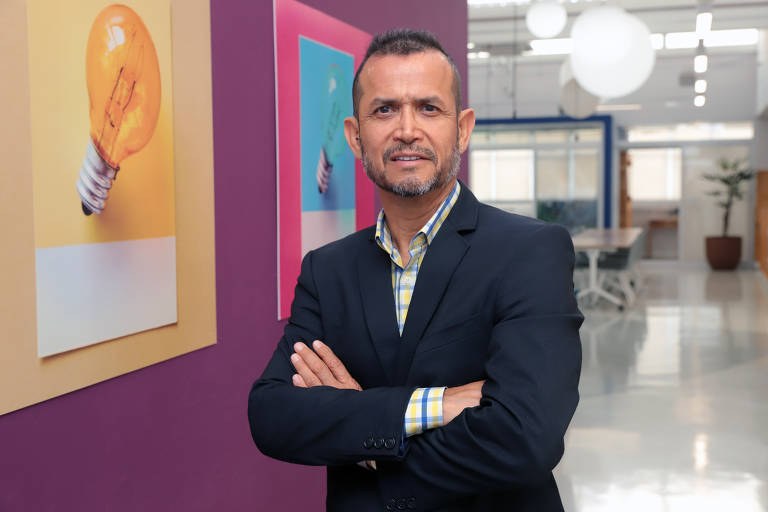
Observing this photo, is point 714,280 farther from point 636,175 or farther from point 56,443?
point 56,443

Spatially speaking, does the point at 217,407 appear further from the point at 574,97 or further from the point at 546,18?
the point at 574,97

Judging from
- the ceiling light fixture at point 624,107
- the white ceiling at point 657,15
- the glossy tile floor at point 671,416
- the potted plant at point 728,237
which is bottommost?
the glossy tile floor at point 671,416

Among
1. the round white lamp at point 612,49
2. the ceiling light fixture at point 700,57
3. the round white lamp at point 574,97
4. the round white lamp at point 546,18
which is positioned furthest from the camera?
the round white lamp at point 574,97

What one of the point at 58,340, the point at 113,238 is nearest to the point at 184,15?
the point at 113,238

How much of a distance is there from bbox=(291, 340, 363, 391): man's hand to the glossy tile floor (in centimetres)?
292

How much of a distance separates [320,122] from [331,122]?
8 centimetres

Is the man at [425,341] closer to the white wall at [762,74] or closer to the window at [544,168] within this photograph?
the white wall at [762,74]

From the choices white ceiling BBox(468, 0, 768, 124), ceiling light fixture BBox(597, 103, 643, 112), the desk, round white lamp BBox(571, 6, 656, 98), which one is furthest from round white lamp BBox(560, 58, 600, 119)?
ceiling light fixture BBox(597, 103, 643, 112)

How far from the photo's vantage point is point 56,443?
1731 millimetres

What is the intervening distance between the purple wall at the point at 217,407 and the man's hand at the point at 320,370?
1.87 ft

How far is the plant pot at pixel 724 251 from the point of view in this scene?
16.8 m

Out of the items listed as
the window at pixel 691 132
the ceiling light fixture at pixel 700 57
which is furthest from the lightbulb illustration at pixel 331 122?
the window at pixel 691 132

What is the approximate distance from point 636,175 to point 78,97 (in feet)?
59.2

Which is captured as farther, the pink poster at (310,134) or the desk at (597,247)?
the desk at (597,247)
